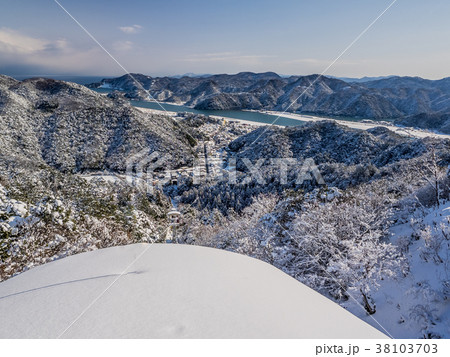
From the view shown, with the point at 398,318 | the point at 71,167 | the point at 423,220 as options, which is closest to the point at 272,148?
the point at 71,167

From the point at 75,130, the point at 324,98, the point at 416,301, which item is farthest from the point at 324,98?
the point at 416,301

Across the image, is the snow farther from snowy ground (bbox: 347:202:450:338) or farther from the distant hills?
the distant hills

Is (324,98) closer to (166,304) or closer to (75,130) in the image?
(75,130)

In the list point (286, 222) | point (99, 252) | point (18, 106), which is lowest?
point (286, 222)

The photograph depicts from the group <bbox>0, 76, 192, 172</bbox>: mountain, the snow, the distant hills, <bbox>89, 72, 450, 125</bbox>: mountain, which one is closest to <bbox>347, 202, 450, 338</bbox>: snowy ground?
the snow

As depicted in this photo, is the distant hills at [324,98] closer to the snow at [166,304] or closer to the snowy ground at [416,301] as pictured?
the snowy ground at [416,301]

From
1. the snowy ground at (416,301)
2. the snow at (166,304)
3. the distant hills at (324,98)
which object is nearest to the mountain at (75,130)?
the snow at (166,304)
